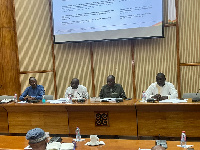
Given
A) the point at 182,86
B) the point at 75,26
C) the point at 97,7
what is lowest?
the point at 182,86

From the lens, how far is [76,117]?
453cm

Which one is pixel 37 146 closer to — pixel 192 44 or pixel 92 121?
pixel 92 121

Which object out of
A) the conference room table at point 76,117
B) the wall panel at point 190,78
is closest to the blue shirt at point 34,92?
the conference room table at point 76,117

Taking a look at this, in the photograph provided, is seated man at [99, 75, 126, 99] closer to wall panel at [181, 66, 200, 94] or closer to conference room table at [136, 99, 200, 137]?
conference room table at [136, 99, 200, 137]

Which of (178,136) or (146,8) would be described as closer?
(178,136)

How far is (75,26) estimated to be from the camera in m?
6.34

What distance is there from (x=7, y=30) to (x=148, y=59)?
13.3ft

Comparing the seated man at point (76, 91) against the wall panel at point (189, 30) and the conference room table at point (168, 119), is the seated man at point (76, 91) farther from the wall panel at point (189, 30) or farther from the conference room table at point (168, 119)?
the wall panel at point (189, 30)

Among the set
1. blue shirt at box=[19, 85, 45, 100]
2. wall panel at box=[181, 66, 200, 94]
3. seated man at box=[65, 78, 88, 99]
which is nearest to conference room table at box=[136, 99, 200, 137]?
seated man at box=[65, 78, 88, 99]

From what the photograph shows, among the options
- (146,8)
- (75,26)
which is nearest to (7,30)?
(75,26)

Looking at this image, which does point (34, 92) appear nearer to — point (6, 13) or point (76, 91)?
point (76, 91)

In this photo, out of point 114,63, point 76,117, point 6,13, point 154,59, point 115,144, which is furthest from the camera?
point 6,13

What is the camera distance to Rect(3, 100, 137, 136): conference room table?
13.9ft

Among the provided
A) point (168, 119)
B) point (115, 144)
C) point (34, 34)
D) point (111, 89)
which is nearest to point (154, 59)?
point (111, 89)
